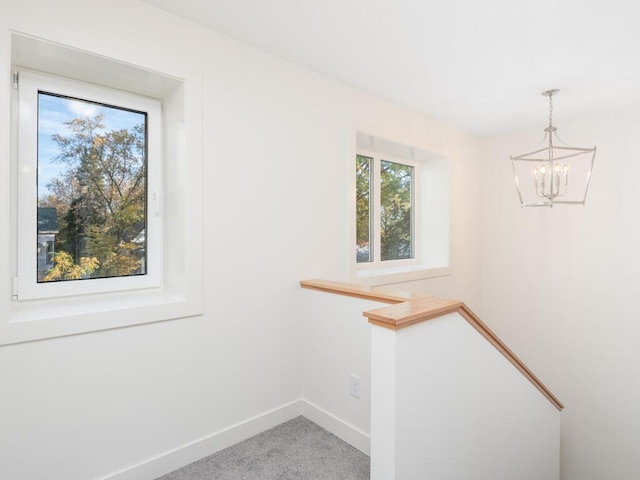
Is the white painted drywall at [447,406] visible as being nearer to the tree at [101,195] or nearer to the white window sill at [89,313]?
the white window sill at [89,313]

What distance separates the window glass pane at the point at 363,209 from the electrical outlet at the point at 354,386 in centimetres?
139

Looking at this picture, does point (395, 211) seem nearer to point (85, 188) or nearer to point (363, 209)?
point (363, 209)

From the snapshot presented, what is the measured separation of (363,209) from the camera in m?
3.31

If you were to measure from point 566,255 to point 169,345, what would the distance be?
366cm

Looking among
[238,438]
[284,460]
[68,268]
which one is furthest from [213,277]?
[284,460]

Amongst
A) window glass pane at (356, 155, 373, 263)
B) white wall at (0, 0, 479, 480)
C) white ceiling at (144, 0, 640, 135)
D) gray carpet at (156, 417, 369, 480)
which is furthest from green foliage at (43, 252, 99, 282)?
window glass pane at (356, 155, 373, 263)

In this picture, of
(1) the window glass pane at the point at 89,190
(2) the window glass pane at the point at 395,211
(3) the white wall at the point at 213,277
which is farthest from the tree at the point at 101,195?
(2) the window glass pane at the point at 395,211

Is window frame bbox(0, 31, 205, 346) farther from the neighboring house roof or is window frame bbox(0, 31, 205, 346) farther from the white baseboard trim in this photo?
the white baseboard trim

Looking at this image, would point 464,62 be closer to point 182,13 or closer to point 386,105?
point 386,105

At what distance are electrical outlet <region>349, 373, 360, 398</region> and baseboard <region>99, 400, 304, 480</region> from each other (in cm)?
47

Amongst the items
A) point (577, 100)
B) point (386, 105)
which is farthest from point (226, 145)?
point (577, 100)

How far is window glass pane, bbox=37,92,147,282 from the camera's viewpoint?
1706 millimetres

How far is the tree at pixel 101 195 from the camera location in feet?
5.77

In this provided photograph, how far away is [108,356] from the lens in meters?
1.63
